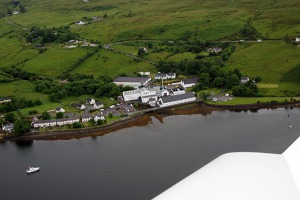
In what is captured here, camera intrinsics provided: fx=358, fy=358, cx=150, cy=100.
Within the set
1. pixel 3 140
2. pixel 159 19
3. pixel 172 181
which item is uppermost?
pixel 159 19

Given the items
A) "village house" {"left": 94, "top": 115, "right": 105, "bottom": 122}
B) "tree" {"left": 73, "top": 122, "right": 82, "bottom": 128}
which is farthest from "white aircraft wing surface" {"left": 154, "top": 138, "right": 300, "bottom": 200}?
"village house" {"left": 94, "top": 115, "right": 105, "bottom": 122}

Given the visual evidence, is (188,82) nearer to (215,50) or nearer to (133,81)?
(133,81)

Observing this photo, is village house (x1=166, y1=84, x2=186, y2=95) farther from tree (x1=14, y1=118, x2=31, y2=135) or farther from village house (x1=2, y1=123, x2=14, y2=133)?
village house (x1=2, y1=123, x2=14, y2=133)

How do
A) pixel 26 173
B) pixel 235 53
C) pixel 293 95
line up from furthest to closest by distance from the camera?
pixel 235 53
pixel 293 95
pixel 26 173

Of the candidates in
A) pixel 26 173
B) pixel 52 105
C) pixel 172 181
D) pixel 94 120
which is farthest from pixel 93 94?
pixel 172 181

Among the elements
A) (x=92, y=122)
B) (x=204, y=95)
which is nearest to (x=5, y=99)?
(x=92, y=122)

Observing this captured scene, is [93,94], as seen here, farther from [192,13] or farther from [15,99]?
[192,13]
